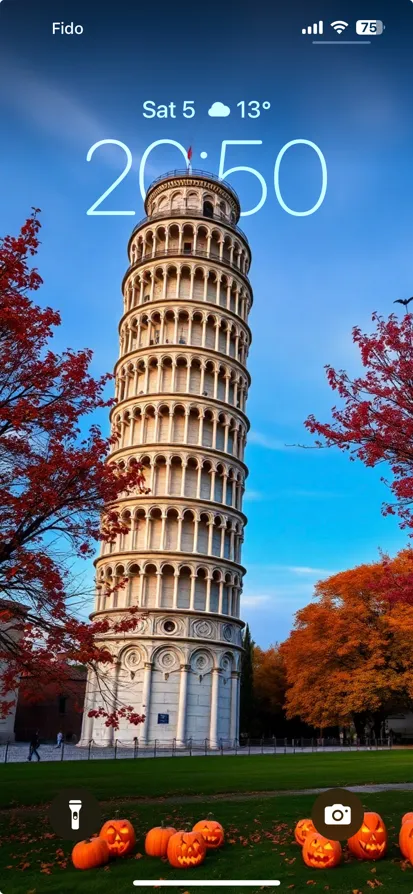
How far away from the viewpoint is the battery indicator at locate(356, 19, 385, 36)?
22.8 feet

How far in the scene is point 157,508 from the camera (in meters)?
52.6

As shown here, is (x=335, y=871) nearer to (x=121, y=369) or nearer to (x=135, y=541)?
(x=135, y=541)

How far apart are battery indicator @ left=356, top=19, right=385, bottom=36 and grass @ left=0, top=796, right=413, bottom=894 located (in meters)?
7.81

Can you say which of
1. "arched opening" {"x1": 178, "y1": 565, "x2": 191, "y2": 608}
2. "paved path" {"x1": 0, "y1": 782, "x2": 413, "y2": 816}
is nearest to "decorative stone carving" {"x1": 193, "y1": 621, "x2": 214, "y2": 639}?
"arched opening" {"x1": 178, "y1": 565, "x2": 191, "y2": 608}

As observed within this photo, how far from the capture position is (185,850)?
839 centimetres

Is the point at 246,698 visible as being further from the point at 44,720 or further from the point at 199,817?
the point at 199,817

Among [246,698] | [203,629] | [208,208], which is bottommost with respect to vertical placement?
[246,698]

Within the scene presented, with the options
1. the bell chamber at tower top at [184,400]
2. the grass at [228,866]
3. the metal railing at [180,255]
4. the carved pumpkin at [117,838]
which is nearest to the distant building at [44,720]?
the bell chamber at tower top at [184,400]

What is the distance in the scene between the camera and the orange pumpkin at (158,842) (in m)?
8.62

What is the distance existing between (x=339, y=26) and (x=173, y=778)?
22426mm

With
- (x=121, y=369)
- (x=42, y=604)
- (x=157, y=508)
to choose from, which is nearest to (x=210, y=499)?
(x=157, y=508)

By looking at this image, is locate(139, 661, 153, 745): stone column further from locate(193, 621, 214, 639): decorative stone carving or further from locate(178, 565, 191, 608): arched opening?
locate(178, 565, 191, 608): arched opening

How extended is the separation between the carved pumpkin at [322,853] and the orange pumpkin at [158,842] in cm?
172

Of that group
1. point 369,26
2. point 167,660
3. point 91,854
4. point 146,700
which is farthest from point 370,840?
point 167,660
